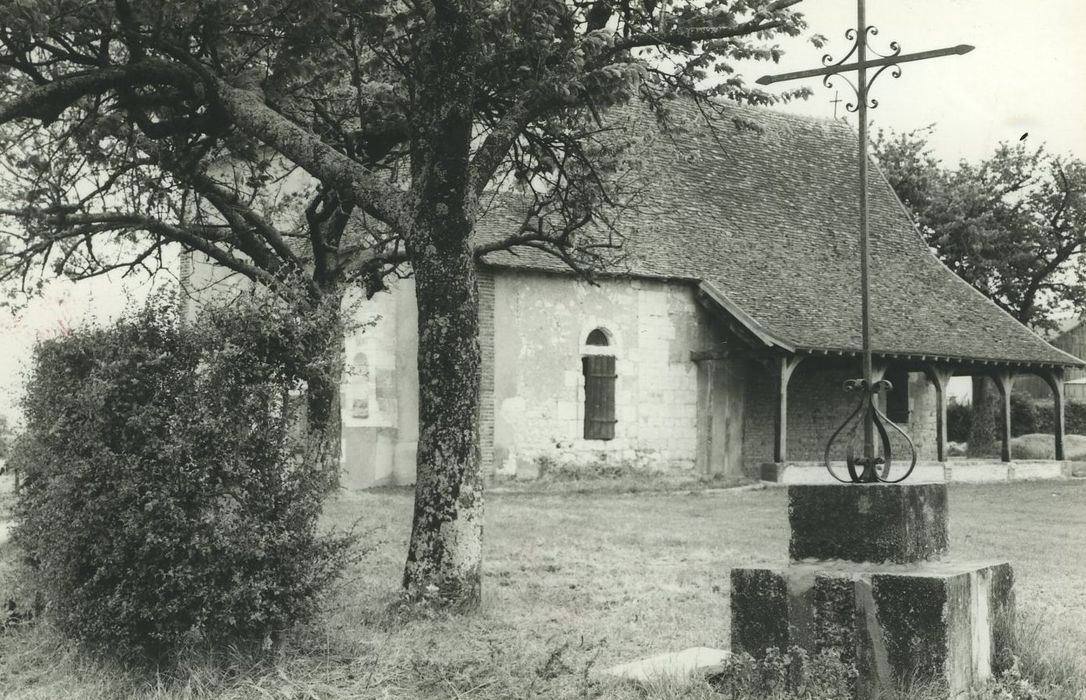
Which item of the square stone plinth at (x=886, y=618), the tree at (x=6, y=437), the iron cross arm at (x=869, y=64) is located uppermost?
the iron cross arm at (x=869, y=64)

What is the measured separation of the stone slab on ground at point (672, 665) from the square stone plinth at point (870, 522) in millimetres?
746

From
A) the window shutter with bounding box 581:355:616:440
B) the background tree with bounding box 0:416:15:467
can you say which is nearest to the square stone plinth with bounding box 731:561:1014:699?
the background tree with bounding box 0:416:15:467

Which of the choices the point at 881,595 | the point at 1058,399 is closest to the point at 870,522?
the point at 881,595

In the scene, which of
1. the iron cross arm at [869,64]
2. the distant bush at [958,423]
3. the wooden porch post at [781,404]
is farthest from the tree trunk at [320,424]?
the distant bush at [958,423]

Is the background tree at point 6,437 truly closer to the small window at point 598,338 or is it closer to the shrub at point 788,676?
the shrub at point 788,676

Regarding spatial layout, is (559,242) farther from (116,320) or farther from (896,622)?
(896,622)

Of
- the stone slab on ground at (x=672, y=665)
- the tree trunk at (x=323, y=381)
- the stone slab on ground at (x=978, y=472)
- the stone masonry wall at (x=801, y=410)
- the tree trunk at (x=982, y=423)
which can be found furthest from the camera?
the tree trunk at (x=982, y=423)

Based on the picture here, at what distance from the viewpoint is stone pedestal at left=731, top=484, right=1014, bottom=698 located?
4547 mm

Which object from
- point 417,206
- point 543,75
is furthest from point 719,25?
point 417,206

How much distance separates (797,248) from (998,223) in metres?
12.5

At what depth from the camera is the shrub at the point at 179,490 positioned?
522 cm

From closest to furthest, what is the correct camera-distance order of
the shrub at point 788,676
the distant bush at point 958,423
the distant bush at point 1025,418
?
the shrub at point 788,676 < the distant bush at point 1025,418 < the distant bush at point 958,423

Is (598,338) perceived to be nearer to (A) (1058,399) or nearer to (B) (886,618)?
(A) (1058,399)

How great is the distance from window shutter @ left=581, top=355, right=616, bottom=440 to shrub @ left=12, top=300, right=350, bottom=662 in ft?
48.0
